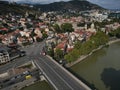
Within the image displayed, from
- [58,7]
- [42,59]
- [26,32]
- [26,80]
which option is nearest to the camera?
[26,80]

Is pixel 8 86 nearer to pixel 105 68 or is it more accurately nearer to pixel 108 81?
pixel 108 81

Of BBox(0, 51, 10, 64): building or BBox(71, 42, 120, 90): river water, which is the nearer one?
BBox(71, 42, 120, 90): river water

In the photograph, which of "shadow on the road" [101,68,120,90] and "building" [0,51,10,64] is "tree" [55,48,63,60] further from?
"shadow on the road" [101,68,120,90]

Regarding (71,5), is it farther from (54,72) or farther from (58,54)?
(54,72)

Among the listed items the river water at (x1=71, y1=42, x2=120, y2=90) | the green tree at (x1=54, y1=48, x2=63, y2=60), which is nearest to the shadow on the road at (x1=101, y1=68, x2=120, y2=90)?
the river water at (x1=71, y1=42, x2=120, y2=90)

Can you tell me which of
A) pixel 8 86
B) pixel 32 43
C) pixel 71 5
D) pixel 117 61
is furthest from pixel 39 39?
pixel 71 5

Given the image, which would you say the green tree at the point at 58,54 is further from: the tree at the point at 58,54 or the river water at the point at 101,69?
the river water at the point at 101,69

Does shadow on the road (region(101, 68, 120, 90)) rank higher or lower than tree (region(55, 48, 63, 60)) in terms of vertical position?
lower
